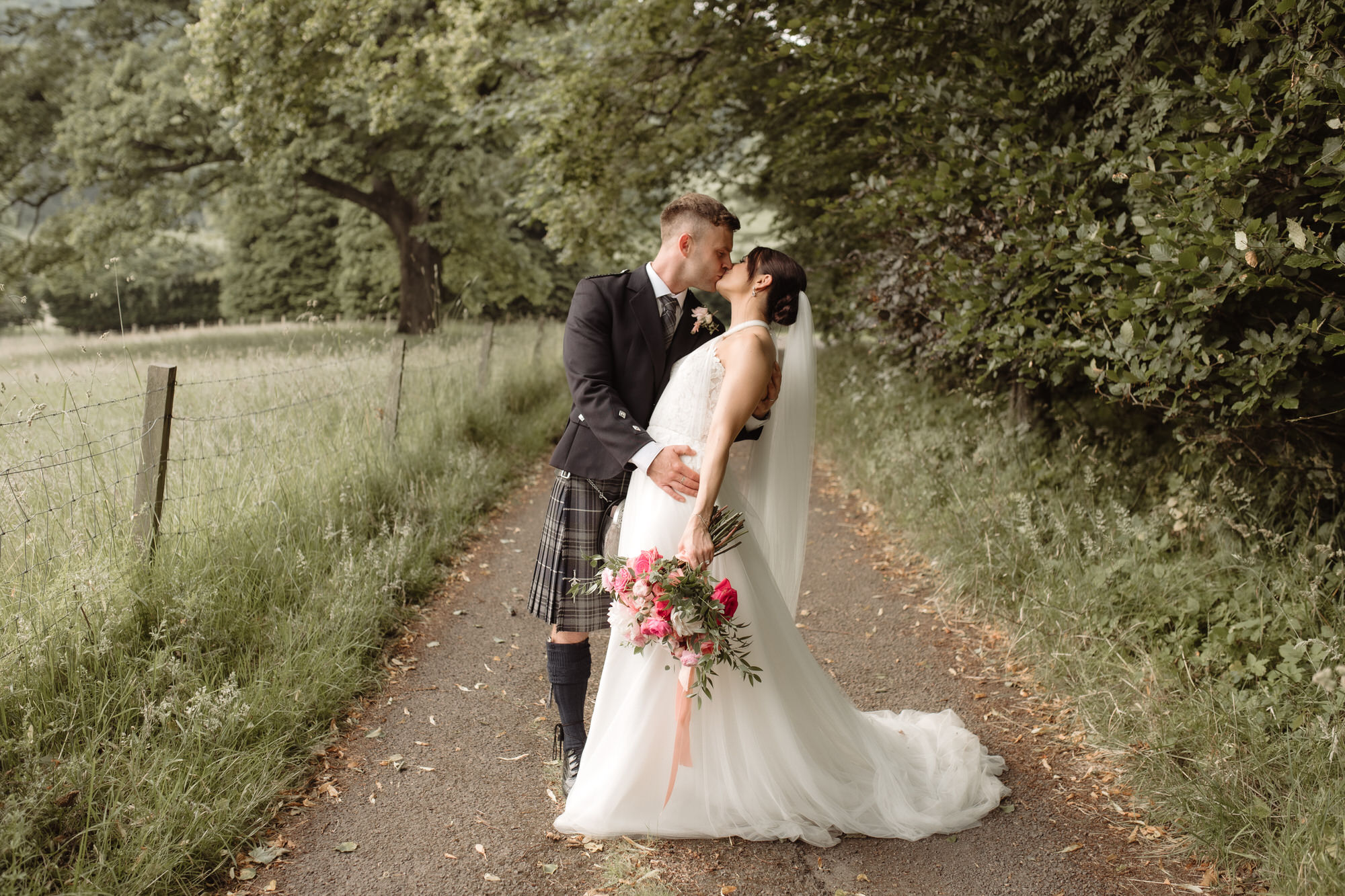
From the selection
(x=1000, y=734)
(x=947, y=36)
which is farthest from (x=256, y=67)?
(x=1000, y=734)

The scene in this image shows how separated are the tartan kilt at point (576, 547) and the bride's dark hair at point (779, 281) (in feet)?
2.88

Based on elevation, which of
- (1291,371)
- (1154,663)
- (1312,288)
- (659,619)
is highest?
(1312,288)

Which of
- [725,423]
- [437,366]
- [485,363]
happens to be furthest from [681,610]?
[485,363]

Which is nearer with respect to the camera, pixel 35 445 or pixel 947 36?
pixel 35 445

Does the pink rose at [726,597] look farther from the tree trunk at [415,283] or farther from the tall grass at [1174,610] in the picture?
the tree trunk at [415,283]

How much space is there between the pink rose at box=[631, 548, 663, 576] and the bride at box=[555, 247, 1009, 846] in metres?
0.12

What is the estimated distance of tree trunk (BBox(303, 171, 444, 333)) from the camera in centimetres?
1911

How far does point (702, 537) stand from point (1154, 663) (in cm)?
236

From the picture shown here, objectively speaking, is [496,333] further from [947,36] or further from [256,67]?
[947,36]

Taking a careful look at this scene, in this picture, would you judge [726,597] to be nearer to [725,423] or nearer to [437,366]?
[725,423]

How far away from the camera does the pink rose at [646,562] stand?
290 centimetres

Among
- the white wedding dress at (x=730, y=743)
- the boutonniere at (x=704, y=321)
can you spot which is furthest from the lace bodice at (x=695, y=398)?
the boutonniere at (x=704, y=321)

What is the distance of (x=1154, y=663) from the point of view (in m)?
3.87

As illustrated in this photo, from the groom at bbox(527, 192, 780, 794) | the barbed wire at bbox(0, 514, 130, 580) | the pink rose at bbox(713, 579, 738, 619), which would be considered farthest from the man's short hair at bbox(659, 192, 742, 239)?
the barbed wire at bbox(0, 514, 130, 580)
